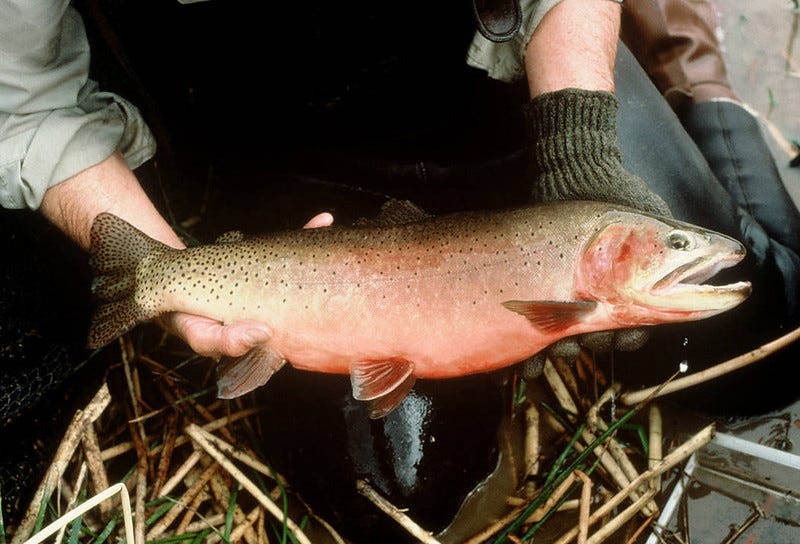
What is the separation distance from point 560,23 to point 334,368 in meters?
1.50

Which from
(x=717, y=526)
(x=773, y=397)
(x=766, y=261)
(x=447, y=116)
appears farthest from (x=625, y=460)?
(x=447, y=116)

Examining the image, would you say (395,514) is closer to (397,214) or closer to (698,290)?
(397,214)

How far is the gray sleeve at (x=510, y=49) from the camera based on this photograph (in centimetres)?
237

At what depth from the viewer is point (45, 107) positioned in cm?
207

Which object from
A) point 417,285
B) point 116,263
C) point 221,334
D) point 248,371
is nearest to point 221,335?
point 221,334

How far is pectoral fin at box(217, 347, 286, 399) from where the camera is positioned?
193cm

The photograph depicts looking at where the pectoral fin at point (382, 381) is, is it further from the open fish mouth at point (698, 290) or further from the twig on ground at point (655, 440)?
the twig on ground at point (655, 440)

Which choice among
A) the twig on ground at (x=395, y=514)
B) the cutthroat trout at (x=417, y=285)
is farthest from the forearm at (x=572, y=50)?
the twig on ground at (x=395, y=514)

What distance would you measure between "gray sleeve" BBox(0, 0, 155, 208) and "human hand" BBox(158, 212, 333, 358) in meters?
0.65

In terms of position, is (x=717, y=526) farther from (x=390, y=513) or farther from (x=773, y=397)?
(x=390, y=513)

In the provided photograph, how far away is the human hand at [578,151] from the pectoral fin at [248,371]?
3.37 ft

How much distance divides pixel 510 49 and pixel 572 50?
0.27 metres

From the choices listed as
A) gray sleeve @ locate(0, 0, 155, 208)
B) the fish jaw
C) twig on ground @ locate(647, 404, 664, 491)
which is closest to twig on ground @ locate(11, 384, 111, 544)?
gray sleeve @ locate(0, 0, 155, 208)

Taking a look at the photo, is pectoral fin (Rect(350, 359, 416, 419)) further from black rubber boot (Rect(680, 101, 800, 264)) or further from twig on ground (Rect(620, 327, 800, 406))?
black rubber boot (Rect(680, 101, 800, 264))
